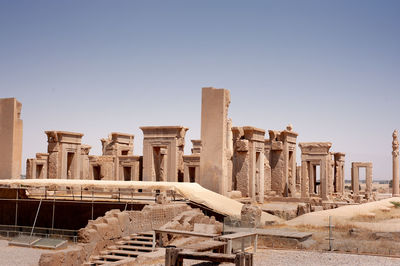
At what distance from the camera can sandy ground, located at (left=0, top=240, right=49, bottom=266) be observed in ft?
48.1

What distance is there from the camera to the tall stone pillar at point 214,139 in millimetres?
22109

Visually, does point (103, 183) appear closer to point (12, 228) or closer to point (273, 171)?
point (12, 228)

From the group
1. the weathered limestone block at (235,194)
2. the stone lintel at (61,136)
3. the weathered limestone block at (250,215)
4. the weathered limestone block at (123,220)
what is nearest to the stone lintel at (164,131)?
the stone lintel at (61,136)

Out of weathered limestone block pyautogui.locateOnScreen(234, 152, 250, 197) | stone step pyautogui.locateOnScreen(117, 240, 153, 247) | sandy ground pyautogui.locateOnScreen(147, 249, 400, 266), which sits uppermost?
weathered limestone block pyautogui.locateOnScreen(234, 152, 250, 197)

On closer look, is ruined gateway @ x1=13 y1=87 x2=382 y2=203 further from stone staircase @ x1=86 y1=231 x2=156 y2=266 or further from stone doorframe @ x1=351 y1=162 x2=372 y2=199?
stone staircase @ x1=86 y1=231 x2=156 y2=266

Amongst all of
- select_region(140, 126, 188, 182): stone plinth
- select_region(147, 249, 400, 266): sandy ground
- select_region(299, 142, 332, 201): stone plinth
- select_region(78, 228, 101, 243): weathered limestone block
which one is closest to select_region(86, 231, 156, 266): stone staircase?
select_region(78, 228, 101, 243): weathered limestone block

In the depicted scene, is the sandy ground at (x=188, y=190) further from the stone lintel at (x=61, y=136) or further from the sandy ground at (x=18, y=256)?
the stone lintel at (x=61, y=136)

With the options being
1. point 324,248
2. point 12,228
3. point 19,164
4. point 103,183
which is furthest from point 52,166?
point 324,248

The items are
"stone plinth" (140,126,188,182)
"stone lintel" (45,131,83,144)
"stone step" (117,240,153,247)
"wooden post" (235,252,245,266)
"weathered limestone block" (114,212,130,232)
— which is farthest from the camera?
"stone lintel" (45,131,83,144)

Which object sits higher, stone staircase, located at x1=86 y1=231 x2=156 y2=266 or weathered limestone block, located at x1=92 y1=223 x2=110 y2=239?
weathered limestone block, located at x1=92 y1=223 x2=110 y2=239

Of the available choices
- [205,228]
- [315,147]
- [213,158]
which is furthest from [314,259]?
[315,147]

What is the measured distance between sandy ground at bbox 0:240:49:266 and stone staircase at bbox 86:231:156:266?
211 centimetres

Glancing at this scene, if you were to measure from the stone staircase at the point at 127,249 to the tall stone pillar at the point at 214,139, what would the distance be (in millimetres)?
7395

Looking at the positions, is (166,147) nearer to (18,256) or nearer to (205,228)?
(18,256)
